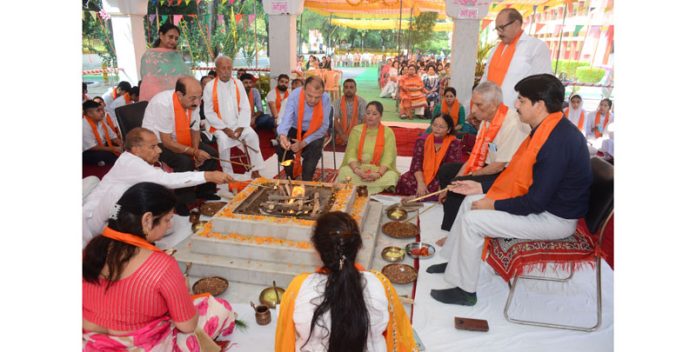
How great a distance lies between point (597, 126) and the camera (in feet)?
27.3

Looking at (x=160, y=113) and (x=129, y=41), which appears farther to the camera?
(x=129, y=41)

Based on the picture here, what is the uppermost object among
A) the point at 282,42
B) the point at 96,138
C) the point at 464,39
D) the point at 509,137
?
the point at 464,39

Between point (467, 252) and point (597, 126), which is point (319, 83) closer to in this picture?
point (467, 252)

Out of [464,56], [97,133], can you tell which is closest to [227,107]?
[97,133]

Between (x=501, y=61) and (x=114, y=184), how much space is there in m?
4.10

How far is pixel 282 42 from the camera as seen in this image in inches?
394

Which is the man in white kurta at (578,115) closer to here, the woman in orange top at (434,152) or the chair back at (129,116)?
the woman in orange top at (434,152)

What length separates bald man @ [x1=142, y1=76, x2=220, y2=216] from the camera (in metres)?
4.64

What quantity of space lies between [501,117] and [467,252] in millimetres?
1438

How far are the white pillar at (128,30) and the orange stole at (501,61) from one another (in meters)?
8.50

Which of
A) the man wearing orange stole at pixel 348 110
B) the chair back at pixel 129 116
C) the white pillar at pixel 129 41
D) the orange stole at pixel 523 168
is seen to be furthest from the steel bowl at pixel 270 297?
the white pillar at pixel 129 41

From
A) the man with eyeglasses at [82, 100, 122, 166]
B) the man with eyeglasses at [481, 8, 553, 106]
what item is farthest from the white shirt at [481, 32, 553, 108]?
the man with eyeglasses at [82, 100, 122, 166]

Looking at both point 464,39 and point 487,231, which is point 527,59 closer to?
point 487,231

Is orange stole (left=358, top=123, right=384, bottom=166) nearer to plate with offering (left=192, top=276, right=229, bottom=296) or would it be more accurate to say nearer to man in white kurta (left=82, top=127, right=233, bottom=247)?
man in white kurta (left=82, top=127, right=233, bottom=247)
